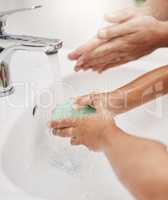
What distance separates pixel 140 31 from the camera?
0.85 metres

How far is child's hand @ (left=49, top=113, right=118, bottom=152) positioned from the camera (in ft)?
1.93

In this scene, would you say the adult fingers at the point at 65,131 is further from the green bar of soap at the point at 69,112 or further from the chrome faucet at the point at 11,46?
the chrome faucet at the point at 11,46

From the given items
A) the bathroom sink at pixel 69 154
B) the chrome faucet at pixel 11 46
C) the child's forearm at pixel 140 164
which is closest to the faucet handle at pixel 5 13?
the chrome faucet at pixel 11 46

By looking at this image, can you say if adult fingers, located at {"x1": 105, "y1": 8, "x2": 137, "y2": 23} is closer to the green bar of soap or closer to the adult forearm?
the adult forearm

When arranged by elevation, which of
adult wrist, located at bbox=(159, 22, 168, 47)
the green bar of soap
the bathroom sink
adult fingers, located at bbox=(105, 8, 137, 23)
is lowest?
the bathroom sink

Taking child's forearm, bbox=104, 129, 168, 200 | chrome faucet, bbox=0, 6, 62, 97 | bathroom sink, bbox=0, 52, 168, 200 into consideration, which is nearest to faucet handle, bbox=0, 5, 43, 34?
chrome faucet, bbox=0, 6, 62, 97

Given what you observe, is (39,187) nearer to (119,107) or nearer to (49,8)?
(119,107)

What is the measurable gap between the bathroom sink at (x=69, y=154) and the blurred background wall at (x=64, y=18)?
0.15 m

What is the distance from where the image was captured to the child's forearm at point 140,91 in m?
0.77

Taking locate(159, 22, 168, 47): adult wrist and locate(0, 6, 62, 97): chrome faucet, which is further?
locate(159, 22, 168, 47): adult wrist

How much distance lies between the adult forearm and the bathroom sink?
13 centimetres

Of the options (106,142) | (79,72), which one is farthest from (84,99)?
(79,72)

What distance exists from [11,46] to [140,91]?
26cm

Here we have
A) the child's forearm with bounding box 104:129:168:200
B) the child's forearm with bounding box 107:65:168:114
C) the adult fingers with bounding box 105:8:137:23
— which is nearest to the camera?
the child's forearm with bounding box 104:129:168:200
